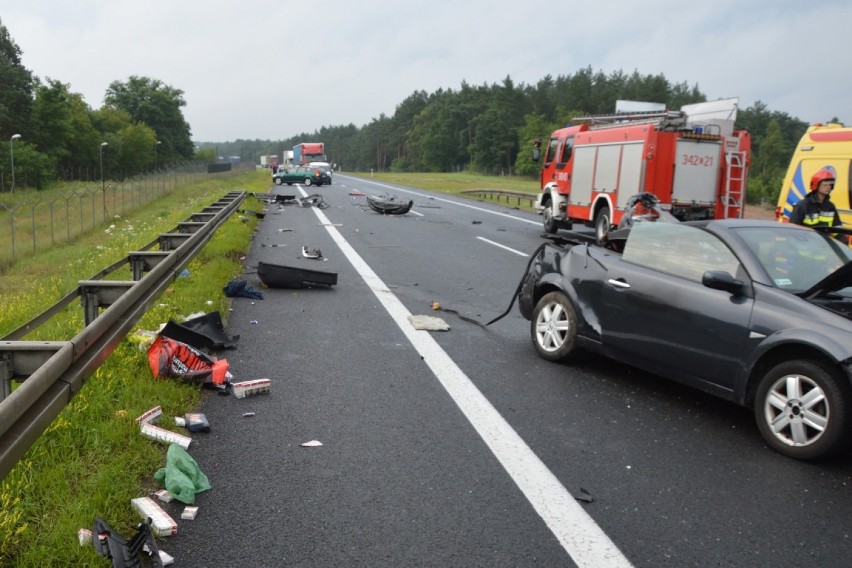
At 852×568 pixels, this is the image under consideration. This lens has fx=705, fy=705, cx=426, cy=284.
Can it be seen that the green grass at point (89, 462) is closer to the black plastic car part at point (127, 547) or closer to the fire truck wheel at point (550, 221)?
the black plastic car part at point (127, 547)

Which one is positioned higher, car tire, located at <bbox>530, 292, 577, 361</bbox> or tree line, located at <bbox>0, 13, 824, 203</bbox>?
tree line, located at <bbox>0, 13, 824, 203</bbox>

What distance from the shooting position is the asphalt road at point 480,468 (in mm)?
3295

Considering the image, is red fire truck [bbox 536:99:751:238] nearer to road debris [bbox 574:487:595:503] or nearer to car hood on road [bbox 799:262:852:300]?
car hood on road [bbox 799:262:852:300]

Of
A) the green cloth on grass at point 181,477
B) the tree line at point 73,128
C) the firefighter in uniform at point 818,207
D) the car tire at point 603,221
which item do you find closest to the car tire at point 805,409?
the green cloth on grass at point 181,477

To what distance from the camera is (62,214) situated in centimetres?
3117

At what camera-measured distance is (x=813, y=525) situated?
3.56 m

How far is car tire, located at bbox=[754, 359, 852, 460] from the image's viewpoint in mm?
4133

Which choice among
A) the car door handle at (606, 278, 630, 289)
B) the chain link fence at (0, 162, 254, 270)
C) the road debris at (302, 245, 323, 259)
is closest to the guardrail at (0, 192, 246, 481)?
the car door handle at (606, 278, 630, 289)

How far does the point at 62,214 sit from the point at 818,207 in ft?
101

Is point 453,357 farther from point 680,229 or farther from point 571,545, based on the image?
point 571,545

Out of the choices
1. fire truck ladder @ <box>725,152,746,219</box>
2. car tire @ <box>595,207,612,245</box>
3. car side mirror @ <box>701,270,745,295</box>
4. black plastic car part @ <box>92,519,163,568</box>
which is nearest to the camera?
black plastic car part @ <box>92,519,163,568</box>

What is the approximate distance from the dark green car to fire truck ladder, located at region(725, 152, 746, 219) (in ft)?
124

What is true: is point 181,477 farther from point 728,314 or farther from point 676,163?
point 676,163

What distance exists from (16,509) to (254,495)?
3.62 feet
